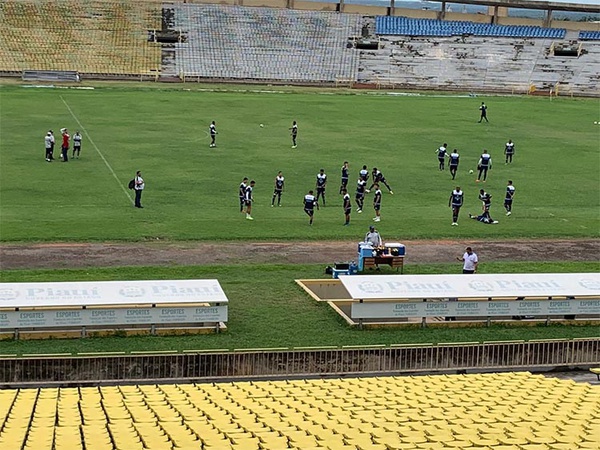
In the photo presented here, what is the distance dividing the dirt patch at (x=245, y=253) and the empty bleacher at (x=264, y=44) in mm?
45437

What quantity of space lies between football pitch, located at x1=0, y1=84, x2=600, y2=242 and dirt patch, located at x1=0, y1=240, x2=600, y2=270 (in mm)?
917

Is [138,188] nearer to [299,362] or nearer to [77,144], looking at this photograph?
[77,144]

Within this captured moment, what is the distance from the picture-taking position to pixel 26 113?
56625 mm

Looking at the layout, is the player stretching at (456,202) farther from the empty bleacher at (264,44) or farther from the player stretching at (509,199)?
the empty bleacher at (264,44)

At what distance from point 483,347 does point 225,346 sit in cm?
591

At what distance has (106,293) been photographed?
82.0 feet

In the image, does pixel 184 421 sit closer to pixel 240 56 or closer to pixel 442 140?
pixel 442 140

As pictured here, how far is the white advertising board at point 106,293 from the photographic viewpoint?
24172 millimetres

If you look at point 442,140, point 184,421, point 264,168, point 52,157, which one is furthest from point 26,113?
point 184,421

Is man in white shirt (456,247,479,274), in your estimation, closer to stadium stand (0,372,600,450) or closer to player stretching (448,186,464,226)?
player stretching (448,186,464,226)

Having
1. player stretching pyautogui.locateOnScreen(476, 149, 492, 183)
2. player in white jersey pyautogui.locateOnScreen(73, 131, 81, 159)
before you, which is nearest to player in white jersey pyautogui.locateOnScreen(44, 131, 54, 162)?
player in white jersey pyautogui.locateOnScreen(73, 131, 81, 159)

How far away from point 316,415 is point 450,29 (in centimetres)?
7506

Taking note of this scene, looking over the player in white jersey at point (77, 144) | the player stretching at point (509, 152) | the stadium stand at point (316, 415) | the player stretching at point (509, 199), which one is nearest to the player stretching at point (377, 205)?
the player stretching at point (509, 199)

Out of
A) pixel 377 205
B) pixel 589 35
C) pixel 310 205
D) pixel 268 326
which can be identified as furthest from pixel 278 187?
pixel 589 35
